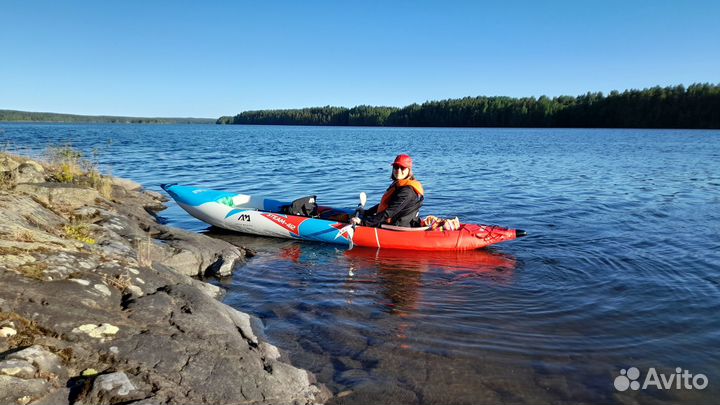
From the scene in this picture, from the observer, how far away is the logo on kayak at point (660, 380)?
4.44 m

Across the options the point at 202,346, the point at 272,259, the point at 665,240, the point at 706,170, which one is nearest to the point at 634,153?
the point at 706,170

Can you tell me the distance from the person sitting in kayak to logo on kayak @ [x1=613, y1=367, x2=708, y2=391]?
5552mm

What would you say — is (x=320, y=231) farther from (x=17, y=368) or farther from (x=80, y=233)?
(x=17, y=368)

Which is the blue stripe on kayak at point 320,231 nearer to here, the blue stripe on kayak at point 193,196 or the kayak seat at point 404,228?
the kayak seat at point 404,228

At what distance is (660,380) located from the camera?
180 inches

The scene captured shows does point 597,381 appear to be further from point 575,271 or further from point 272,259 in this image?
point 272,259

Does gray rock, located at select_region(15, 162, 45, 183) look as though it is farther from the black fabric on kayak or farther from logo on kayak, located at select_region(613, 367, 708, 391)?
logo on kayak, located at select_region(613, 367, 708, 391)

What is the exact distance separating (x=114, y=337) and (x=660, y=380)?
4.98m

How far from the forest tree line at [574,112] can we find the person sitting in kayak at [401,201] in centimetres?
7563

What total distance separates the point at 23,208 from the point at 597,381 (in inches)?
265

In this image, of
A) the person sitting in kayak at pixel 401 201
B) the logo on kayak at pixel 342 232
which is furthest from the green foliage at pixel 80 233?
the person sitting in kayak at pixel 401 201

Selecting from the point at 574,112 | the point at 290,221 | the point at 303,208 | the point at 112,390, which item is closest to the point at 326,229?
the point at 290,221

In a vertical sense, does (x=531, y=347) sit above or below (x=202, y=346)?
below

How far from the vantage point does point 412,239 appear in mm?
9680
